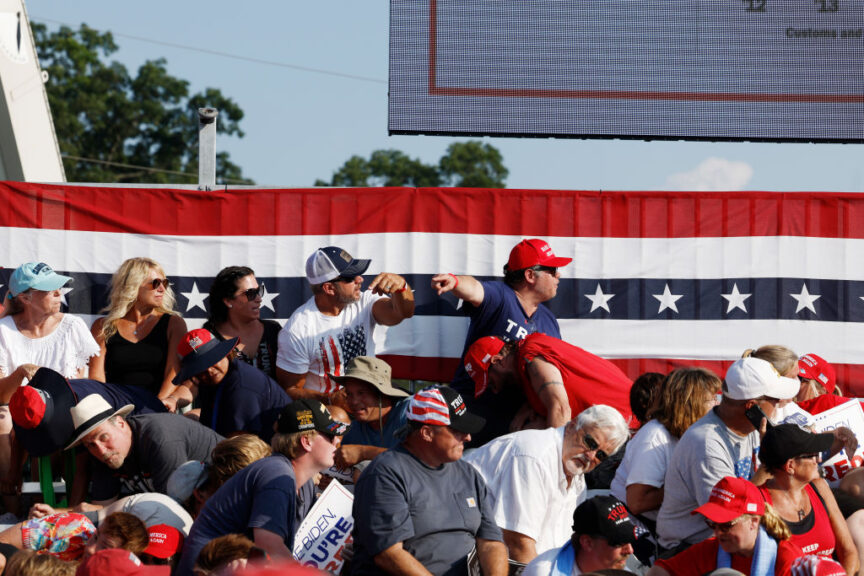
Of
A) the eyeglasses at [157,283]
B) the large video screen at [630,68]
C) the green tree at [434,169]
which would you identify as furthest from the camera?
the green tree at [434,169]

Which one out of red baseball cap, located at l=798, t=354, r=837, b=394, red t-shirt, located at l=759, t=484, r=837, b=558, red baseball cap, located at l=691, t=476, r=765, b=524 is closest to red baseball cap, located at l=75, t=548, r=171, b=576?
red baseball cap, located at l=691, t=476, r=765, b=524

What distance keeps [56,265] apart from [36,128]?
3.98m

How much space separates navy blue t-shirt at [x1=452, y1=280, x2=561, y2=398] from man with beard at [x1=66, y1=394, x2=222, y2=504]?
163cm

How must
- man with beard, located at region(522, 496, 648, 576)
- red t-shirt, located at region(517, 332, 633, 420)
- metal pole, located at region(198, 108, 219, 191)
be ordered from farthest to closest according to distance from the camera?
metal pole, located at region(198, 108, 219, 191) < red t-shirt, located at region(517, 332, 633, 420) < man with beard, located at region(522, 496, 648, 576)

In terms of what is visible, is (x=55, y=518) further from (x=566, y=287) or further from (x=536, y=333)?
(x=566, y=287)

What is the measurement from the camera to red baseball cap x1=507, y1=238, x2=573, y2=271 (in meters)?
6.36

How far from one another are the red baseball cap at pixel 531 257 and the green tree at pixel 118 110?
29.6 m

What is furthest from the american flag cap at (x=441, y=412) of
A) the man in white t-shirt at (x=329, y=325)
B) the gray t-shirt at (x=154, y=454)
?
the man in white t-shirt at (x=329, y=325)

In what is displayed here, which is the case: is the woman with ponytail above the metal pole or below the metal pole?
below

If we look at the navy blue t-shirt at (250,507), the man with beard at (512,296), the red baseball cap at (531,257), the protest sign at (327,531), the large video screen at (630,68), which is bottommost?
the protest sign at (327,531)

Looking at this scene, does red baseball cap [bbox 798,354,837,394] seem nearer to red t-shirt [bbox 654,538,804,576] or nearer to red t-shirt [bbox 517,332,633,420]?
red t-shirt [bbox 517,332,633,420]

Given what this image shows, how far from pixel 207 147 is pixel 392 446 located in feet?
9.60

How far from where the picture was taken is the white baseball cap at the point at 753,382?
4.70 m

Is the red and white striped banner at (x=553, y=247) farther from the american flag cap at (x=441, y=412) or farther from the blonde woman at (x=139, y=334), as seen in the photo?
the american flag cap at (x=441, y=412)
